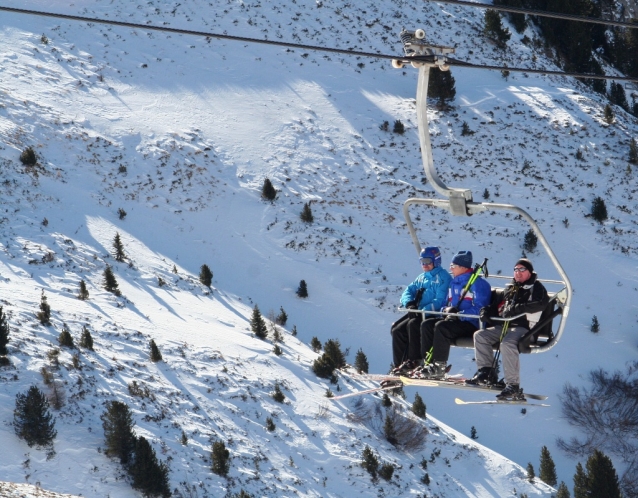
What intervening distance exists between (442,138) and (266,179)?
6.82 m

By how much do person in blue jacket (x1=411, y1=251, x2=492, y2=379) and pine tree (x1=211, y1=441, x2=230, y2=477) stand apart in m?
7.45

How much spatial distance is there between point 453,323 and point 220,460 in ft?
25.8

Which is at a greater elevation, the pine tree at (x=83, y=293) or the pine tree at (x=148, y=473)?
the pine tree at (x=83, y=293)

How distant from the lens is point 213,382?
18.1 m

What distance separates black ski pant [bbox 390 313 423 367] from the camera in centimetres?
980

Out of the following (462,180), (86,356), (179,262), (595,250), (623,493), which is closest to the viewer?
(86,356)

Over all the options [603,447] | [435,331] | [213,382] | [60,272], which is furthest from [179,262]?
[435,331]

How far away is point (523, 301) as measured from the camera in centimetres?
903

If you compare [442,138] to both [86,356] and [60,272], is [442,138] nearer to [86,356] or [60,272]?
[60,272]

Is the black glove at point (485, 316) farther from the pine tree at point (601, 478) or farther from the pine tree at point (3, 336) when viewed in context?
the pine tree at point (601, 478)

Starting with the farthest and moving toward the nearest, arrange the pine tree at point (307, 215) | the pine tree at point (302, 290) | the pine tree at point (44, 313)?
the pine tree at point (307, 215) → the pine tree at point (302, 290) → the pine tree at point (44, 313)

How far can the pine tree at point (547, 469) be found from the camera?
19.2 metres

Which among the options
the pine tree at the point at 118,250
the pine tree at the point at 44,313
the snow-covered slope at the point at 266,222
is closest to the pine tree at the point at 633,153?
the snow-covered slope at the point at 266,222

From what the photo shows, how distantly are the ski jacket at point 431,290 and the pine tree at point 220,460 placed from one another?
730cm
